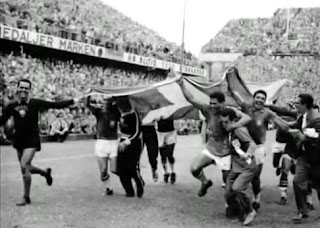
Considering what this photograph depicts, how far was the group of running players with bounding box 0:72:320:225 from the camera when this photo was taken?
22.3 ft

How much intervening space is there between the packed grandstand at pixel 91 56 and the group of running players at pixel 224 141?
442cm

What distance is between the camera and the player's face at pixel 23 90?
7277mm

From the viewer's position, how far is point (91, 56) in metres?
25.7

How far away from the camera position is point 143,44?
1183 inches

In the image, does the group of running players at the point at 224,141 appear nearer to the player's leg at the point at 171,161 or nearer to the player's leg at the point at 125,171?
the player's leg at the point at 125,171

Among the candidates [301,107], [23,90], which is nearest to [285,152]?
[301,107]

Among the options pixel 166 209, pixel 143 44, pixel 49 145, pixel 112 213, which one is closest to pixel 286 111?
pixel 166 209

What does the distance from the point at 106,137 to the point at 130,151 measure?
42 centimetres

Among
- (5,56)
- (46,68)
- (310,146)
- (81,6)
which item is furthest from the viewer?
(81,6)

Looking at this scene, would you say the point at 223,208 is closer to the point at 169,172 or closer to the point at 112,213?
the point at 112,213

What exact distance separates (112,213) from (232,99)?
8.76ft

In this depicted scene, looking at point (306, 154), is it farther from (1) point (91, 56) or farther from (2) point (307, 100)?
(1) point (91, 56)

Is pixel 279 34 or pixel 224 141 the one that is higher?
pixel 279 34

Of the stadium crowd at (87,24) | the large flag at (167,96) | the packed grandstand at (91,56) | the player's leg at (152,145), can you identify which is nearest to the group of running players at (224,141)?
the large flag at (167,96)
